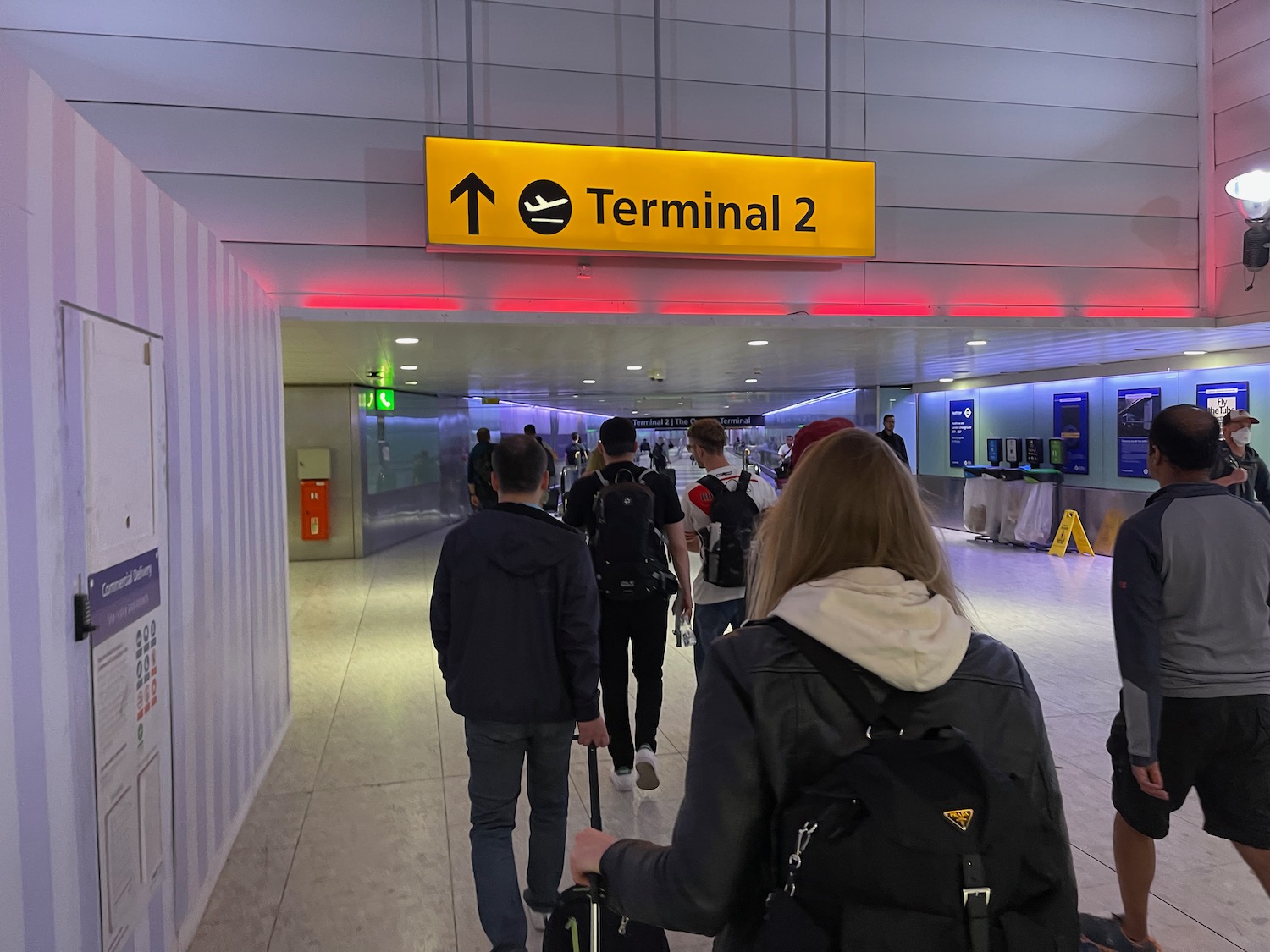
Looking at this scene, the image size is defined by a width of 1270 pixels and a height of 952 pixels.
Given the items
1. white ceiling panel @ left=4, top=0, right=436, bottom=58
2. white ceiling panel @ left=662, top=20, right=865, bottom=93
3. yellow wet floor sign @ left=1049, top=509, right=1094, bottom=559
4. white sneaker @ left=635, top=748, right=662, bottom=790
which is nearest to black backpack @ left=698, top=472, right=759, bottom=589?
white sneaker @ left=635, top=748, right=662, bottom=790

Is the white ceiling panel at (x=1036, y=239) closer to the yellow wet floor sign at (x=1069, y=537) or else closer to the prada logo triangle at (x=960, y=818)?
the yellow wet floor sign at (x=1069, y=537)

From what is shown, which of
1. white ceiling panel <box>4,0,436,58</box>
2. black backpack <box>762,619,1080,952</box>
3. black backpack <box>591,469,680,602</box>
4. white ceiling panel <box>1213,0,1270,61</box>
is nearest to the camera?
black backpack <box>762,619,1080,952</box>

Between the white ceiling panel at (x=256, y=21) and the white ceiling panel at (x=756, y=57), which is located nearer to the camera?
the white ceiling panel at (x=256, y=21)

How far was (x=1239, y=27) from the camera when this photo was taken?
734 cm

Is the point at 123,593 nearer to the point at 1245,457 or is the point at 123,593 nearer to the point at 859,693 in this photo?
the point at 859,693

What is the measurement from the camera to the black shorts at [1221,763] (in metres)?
2.34

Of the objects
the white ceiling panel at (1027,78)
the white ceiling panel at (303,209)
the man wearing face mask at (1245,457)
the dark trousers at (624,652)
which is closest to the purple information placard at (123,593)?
the dark trousers at (624,652)

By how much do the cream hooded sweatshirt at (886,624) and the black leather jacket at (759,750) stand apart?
4 centimetres

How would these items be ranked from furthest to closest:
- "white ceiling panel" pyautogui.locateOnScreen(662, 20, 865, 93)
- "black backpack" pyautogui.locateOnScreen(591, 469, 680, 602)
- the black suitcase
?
"white ceiling panel" pyautogui.locateOnScreen(662, 20, 865, 93) < "black backpack" pyautogui.locateOnScreen(591, 469, 680, 602) < the black suitcase

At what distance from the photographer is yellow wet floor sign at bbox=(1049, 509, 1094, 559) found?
11477 millimetres

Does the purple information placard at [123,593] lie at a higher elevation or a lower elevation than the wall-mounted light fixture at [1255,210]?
lower

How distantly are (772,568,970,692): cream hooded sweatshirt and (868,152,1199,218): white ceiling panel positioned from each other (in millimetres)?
6528

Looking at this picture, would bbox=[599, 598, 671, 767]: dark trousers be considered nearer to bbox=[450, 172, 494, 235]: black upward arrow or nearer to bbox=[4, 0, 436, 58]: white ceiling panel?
bbox=[450, 172, 494, 235]: black upward arrow

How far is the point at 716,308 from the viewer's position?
269 inches
